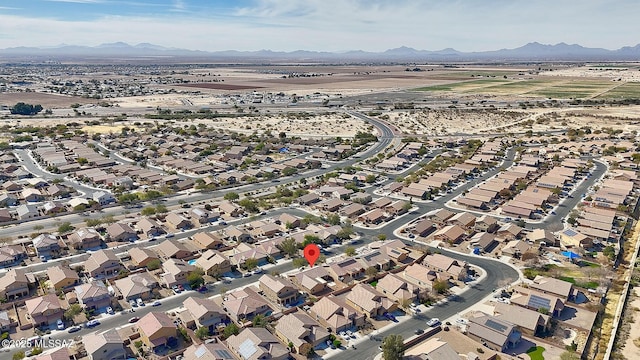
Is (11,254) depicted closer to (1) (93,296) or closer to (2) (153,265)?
(1) (93,296)

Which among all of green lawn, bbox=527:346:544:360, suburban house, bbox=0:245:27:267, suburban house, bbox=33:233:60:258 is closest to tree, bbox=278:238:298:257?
green lawn, bbox=527:346:544:360

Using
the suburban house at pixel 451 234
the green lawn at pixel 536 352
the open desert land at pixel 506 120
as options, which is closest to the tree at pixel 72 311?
A: the green lawn at pixel 536 352

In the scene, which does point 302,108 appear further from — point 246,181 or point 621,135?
point 621,135

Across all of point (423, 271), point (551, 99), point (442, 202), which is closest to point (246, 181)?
point (442, 202)

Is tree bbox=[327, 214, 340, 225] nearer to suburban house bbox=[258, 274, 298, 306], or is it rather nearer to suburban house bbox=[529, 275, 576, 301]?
suburban house bbox=[258, 274, 298, 306]

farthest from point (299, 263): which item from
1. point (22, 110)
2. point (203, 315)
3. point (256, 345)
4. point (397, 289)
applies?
point (22, 110)
